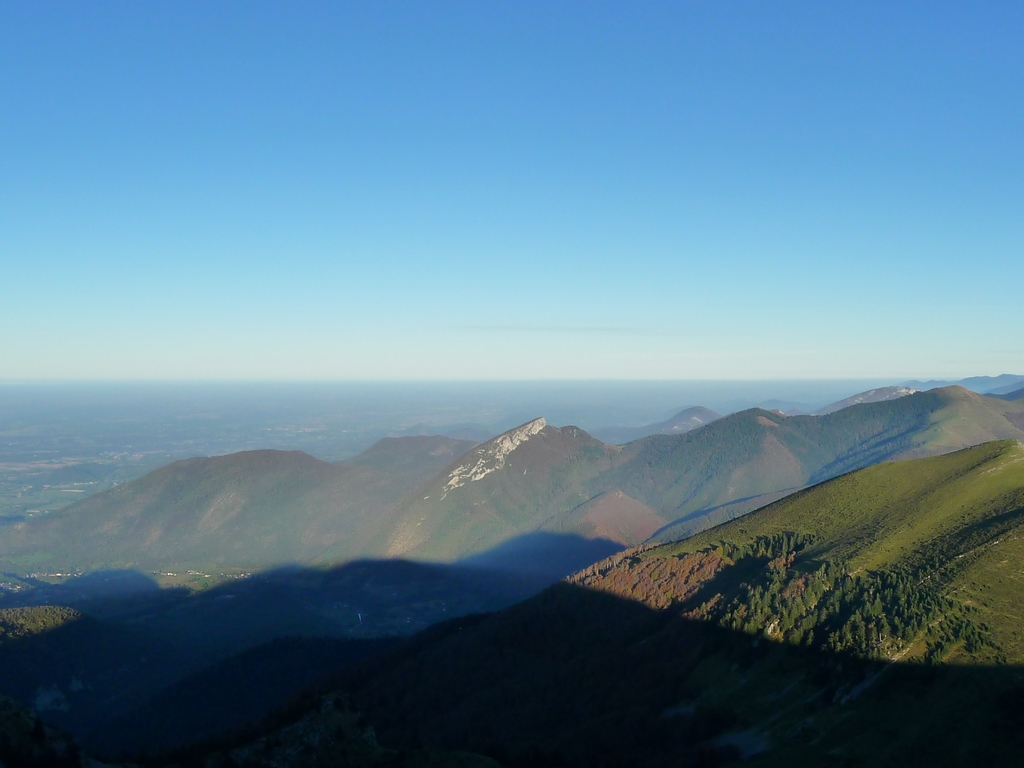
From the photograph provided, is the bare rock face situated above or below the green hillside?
above

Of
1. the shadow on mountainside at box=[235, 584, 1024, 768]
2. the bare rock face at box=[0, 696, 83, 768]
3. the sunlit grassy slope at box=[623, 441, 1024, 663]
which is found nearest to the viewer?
the bare rock face at box=[0, 696, 83, 768]

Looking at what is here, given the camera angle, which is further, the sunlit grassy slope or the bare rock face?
the sunlit grassy slope

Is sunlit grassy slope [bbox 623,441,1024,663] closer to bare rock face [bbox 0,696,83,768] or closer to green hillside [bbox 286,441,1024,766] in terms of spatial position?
green hillside [bbox 286,441,1024,766]

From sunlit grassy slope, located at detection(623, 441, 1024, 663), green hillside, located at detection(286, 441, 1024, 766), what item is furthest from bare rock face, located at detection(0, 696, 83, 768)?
sunlit grassy slope, located at detection(623, 441, 1024, 663)

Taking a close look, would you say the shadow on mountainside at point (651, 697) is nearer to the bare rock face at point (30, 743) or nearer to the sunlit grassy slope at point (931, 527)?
the sunlit grassy slope at point (931, 527)

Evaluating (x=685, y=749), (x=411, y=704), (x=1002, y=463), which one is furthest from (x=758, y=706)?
(x=1002, y=463)

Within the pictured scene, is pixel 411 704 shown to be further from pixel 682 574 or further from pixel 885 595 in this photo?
pixel 885 595

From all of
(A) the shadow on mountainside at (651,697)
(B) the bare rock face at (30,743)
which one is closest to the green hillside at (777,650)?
(A) the shadow on mountainside at (651,697)
